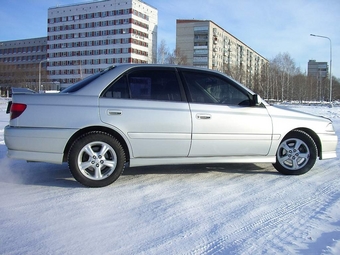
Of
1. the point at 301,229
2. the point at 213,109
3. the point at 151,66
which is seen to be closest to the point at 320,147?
the point at 213,109

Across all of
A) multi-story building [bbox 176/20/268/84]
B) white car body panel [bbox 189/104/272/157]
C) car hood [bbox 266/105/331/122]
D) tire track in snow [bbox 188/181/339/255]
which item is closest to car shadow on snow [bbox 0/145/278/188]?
white car body panel [bbox 189/104/272/157]

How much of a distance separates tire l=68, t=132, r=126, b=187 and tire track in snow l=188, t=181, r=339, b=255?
1.72 meters

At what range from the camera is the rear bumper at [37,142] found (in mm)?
3453

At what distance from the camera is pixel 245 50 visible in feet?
348

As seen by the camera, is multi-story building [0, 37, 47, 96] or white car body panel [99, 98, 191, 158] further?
multi-story building [0, 37, 47, 96]

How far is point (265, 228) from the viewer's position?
101 inches

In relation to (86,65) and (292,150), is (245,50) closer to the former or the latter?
(86,65)

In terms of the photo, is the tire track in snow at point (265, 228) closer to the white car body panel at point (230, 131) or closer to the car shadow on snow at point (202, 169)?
the white car body panel at point (230, 131)

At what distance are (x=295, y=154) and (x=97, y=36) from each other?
82.7 metres

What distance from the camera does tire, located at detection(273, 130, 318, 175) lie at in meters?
4.38

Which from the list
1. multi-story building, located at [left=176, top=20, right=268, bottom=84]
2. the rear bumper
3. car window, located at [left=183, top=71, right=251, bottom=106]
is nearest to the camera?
the rear bumper

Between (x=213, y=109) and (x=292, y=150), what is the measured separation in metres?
1.45

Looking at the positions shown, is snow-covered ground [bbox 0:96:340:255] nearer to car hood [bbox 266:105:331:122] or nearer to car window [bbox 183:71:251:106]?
car hood [bbox 266:105:331:122]

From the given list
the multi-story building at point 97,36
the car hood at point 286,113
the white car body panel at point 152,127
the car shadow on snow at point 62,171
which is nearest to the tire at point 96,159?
the white car body panel at point 152,127
